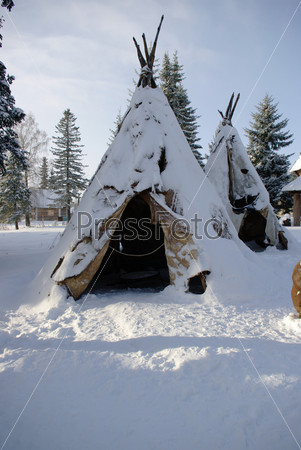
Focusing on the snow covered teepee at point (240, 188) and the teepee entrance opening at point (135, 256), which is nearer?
the teepee entrance opening at point (135, 256)

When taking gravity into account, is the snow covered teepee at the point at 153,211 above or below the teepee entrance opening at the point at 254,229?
above

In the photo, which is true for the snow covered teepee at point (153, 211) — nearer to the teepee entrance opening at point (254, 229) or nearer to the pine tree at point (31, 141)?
the teepee entrance opening at point (254, 229)

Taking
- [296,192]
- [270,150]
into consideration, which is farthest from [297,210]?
[270,150]

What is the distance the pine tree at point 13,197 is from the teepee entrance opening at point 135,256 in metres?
15.4

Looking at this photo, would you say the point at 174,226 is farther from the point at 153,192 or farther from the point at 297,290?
the point at 297,290

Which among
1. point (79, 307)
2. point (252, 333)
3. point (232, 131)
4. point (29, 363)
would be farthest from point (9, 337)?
point (232, 131)

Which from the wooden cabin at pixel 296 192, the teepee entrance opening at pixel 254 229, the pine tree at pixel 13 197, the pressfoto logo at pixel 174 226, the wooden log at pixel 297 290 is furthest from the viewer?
the pine tree at pixel 13 197

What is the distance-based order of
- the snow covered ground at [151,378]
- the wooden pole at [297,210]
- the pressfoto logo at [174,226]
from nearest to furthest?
the snow covered ground at [151,378], the pressfoto logo at [174,226], the wooden pole at [297,210]

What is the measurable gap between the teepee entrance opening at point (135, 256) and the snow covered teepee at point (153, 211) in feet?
0.29

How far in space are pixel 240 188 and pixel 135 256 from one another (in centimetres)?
432

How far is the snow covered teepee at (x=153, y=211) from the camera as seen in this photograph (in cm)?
A: 405

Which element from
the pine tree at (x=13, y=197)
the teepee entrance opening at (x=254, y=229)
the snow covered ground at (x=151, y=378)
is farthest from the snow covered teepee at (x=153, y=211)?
the pine tree at (x=13, y=197)

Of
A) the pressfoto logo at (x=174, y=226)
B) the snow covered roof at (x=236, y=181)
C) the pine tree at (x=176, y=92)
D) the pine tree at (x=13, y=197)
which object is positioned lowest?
the pine tree at (x=13, y=197)

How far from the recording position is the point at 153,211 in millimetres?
4309
